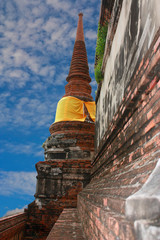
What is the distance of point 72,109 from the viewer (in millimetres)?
11438

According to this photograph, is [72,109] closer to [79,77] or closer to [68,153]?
[79,77]

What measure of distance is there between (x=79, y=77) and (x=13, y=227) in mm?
9026

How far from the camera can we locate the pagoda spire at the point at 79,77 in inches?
491

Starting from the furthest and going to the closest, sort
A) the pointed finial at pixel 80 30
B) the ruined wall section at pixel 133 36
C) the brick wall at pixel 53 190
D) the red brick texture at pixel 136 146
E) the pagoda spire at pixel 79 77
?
the pointed finial at pixel 80 30
the pagoda spire at pixel 79 77
the brick wall at pixel 53 190
the ruined wall section at pixel 133 36
the red brick texture at pixel 136 146

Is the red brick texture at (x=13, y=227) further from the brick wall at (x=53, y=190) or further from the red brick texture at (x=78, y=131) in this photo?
the red brick texture at (x=78, y=131)

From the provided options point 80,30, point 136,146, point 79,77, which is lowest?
point 136,146

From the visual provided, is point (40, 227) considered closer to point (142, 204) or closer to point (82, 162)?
point (82, 162)

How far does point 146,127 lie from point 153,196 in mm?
1234

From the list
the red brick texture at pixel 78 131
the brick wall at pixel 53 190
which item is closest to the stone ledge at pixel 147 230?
the brick wall at pixel 53 190

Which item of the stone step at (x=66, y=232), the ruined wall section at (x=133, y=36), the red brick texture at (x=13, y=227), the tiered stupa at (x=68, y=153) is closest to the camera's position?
the ruined wall section at (x=133, y=36)

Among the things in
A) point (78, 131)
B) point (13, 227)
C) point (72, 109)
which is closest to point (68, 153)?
point (78, 131)

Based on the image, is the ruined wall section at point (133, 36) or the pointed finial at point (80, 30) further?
the pointed finial at point (80, 30)

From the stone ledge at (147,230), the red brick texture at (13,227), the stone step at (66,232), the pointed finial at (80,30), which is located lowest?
the red brick texture at (13,227)

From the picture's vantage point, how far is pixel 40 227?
23.8 ft
